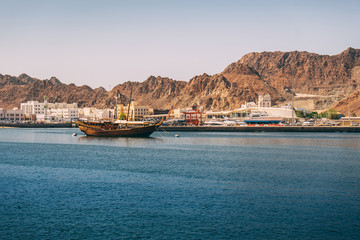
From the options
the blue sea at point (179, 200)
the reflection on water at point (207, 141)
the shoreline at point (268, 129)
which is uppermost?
the shoreline at point (268, 129)

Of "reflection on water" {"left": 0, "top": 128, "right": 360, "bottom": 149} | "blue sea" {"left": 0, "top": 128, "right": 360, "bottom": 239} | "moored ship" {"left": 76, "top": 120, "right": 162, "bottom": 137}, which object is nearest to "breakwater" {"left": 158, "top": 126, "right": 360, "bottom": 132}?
"reflection on water" {"left": 0, "top": 128, "right": 360, "bottom": 149}

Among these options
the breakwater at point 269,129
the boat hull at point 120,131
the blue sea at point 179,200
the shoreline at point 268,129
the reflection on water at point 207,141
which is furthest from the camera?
the breakwater at point 269,129

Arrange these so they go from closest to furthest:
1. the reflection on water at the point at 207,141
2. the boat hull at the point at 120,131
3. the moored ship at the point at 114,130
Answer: the reflection on water at the point at 207,141
the boat hull at the point at 120,131
the moored ship at the point at 114,130

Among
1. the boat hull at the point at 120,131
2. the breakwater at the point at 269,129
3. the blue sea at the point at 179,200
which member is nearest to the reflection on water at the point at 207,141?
the boat hull at the point at 120,131

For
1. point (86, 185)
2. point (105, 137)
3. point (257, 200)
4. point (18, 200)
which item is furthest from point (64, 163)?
point (105, 137)

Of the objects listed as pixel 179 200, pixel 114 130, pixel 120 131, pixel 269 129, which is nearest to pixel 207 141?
pixel 120 131

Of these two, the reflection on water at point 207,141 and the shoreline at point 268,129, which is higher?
the shoreline at point 268,129

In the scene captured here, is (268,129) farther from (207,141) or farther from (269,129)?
(207,141)

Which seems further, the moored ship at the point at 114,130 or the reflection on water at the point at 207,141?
the moored ship at the point at 114,130

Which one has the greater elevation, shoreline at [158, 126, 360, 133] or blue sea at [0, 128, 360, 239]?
shoreline at [158, 126, 360, 133]

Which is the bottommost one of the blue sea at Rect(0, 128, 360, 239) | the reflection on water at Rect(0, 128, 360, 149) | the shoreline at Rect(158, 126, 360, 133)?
the blue sea at Rect(0, 128, 360, 239)

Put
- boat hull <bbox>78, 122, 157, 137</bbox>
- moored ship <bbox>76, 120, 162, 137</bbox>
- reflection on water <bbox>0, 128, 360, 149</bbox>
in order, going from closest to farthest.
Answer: reflection on water <bbox>0, 128, 360, 149</bbox> → boat hull <bbox>78, 122, 157, 137</bbox> → moored ship <bbox>76, 120, 162, 137</bbox>

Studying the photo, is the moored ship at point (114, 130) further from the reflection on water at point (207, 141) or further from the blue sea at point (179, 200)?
the blue sea at point (179, 200)

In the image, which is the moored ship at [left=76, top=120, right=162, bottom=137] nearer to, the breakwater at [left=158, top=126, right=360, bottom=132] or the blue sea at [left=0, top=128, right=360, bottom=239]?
the breakwater at [left=158, top=126, right=360, bottom=132]
